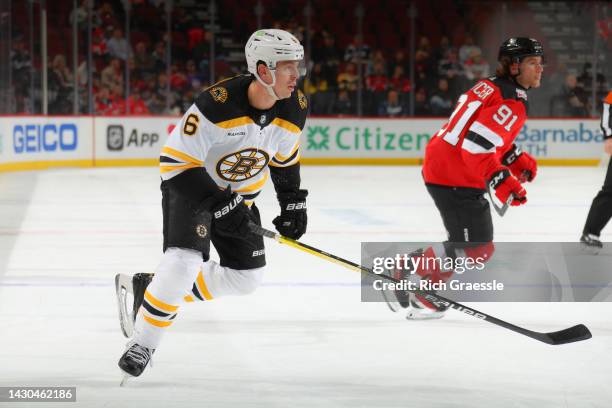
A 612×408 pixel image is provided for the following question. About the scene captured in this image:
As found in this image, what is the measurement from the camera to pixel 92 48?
14.2 meters

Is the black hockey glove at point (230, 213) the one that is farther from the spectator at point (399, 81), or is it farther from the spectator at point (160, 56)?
the spectator at point (399, 81)

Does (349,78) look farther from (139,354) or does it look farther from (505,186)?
(139,354)

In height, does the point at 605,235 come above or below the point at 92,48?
below

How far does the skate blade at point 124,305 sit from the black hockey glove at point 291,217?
0.58 metres

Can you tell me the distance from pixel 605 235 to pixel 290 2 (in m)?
8.96

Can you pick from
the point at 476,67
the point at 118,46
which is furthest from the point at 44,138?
the point at 476,67

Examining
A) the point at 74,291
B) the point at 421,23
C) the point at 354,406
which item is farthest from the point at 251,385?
the point at 421,23

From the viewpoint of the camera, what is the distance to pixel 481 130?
3.95 meters

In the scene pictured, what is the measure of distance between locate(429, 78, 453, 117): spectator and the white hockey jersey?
1128cm

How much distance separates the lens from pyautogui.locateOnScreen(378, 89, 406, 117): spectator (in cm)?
1455

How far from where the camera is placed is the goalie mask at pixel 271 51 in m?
3.20

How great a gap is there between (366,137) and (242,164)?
36.1 feet

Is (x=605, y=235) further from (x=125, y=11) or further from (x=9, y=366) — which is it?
(x=125, y=11)

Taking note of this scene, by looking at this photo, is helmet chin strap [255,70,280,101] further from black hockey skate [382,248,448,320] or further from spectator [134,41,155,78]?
spectator [134,41,155,78]
